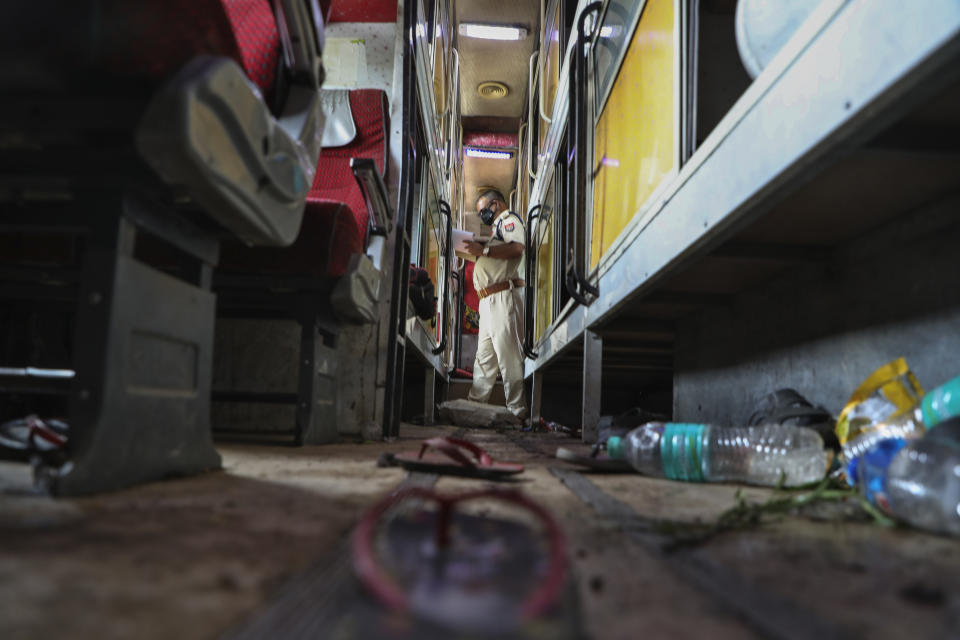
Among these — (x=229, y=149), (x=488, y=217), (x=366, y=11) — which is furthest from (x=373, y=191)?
(x=488, y=217)

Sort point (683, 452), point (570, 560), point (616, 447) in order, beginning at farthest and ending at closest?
point (616, 447) < point (683, 452) < point (570, 560)

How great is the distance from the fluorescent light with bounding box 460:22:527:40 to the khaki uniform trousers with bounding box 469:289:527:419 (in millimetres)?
3832

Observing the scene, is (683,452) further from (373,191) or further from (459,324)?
(459,324)

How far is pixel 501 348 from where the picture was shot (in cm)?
585

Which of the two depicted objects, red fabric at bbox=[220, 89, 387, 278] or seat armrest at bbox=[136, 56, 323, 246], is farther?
red fabric at bbox=[220, 89, 387, 278]

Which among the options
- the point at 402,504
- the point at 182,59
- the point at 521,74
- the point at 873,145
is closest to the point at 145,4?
the point at 182,59

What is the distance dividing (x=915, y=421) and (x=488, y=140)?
10.2m

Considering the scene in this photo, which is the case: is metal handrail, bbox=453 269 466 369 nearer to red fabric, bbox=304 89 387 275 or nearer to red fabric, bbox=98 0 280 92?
red fabric, bbox=304 89 387 275

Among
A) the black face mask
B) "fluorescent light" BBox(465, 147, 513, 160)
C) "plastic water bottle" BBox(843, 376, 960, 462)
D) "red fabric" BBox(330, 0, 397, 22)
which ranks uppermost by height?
"fluorescent light" BBox(465, 147, 513, 160)

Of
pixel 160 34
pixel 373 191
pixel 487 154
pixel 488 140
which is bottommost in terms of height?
pixel 160 34

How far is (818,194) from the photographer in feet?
4.27

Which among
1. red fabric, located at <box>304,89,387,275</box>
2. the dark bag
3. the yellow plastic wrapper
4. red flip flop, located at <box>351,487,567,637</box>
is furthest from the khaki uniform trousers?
red flip flop, located at <box>351,487,567,637</box>

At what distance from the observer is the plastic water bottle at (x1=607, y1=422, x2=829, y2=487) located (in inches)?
54.4

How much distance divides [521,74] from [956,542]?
912 centimetres
